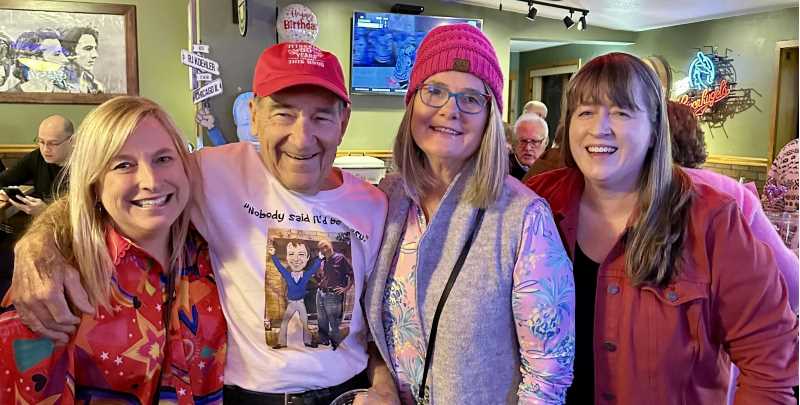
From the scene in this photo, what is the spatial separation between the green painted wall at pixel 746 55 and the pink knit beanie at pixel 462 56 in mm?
6108

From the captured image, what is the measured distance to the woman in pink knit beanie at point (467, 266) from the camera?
4.20 ft

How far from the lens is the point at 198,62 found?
12.0 feet

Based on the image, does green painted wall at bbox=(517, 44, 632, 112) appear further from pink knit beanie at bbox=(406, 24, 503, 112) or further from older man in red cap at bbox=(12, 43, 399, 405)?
older man in red cap at bbox=(12, 43, 399, 405)

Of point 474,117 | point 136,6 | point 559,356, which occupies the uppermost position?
point 136,6

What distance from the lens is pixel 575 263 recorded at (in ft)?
4.89

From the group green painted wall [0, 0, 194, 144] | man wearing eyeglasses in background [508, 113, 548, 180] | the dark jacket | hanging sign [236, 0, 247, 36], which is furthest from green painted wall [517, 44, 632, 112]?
the dark jacket

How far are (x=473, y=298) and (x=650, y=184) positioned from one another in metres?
0.51

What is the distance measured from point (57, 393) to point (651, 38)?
8.48 m

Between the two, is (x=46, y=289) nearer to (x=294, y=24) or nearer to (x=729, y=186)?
(x=729, y=186)

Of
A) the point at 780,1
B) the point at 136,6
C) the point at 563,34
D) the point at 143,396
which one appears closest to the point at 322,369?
the point at 143,396

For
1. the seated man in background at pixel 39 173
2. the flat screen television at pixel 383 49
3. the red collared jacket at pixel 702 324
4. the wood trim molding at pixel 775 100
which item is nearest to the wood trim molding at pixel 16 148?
the seated man in background at pixel 39 173

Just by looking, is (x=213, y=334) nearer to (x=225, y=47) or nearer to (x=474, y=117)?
(x=474, y=117)

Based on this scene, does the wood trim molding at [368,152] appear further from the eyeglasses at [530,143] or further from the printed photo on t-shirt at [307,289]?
the printed photo on t-shirt at [307,289]

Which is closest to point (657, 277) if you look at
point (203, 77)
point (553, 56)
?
point (203, 77)
